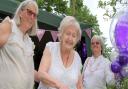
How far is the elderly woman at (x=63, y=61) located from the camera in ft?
9.27

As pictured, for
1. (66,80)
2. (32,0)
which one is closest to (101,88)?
(66,80)

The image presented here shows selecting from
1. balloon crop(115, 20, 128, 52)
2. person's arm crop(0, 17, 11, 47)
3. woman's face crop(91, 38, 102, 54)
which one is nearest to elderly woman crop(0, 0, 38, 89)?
person's arm crop(0, 17, 11, 47)

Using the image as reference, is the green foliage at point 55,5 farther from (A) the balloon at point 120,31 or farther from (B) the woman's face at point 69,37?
(B) the woman's face at point 69,37

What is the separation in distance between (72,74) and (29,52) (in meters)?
0.40

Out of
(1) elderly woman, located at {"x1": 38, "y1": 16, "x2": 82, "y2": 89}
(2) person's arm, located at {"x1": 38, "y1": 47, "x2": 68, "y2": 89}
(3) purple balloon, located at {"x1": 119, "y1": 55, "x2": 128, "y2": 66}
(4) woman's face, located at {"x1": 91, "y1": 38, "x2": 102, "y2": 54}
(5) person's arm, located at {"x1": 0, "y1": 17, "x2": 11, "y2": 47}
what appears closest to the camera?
(5) person's arm, located at {"x1": 0, "y1": 17, "x2": 11, "y2": 47}

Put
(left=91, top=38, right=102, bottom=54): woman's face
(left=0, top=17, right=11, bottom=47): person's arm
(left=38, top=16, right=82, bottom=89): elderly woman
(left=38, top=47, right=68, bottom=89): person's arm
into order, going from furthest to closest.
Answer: (left=91, top=38, right=102, bottom=54): woman's face < (left=38, top=16, right=82, bottom=89): elderly woman < (left=38, top=47, right=68, bottom=89): person's arm < (left=0, top=17, right=11, bottom=47): person's arm

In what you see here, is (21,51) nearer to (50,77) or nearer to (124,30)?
(50,77)

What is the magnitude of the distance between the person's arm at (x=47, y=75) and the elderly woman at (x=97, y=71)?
1399 millimetres

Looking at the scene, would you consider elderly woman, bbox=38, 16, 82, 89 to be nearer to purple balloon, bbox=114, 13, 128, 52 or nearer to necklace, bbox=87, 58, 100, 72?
purple balloon, bbox=114, 13, 128, 52

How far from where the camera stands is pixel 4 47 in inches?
101

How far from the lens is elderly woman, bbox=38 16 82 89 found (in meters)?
2.82

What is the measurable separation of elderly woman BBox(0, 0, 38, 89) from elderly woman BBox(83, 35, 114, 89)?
1608mm

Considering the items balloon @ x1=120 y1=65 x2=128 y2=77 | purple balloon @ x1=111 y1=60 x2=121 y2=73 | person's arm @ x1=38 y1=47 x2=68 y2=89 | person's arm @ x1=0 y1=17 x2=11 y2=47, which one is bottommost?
balloon @ x1=120 y1=65 x2=128 y2=77

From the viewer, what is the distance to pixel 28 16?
2.79 m
